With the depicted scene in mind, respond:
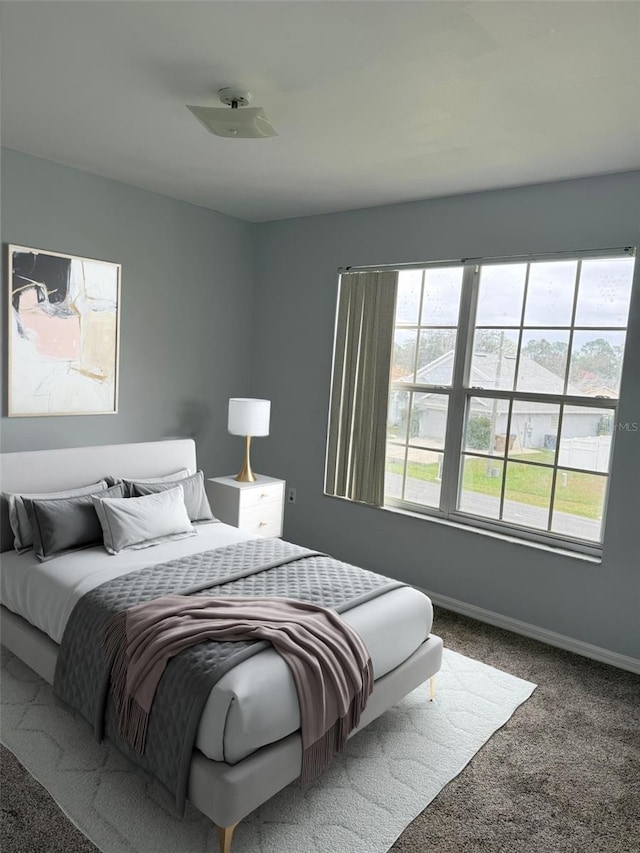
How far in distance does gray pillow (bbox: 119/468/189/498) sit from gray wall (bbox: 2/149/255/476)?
536 mm

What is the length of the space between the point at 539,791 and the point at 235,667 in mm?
1342

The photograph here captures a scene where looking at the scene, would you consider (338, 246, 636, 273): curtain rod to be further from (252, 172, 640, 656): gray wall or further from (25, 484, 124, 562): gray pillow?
(25, 484, 124, 562): gray pillow

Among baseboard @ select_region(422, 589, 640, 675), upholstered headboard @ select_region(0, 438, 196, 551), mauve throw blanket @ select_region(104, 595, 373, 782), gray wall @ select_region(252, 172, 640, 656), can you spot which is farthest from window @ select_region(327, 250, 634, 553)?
mauve throw blanket @ select_region(104, 595, 373, 782)

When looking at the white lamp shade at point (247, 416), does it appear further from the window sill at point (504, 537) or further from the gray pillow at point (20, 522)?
the gray pillow at point (20, 522)

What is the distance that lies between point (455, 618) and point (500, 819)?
1.75 meters

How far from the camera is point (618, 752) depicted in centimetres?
264

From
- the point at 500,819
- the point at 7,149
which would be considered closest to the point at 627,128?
the point at 500,819

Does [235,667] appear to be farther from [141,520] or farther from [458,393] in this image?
[458,393]

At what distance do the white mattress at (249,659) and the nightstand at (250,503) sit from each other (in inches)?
20.6

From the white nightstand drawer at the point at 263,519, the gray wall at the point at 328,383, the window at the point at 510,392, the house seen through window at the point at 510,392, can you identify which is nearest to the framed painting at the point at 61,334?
the white nightstand drawer at the point at 263,519

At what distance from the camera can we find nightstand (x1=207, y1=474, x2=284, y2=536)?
167 inches

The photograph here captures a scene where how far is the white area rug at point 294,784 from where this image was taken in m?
2.05

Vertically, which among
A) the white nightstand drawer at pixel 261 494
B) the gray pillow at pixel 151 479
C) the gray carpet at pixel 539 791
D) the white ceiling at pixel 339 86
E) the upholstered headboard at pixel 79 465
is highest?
the white ceiling at pixel 339 86

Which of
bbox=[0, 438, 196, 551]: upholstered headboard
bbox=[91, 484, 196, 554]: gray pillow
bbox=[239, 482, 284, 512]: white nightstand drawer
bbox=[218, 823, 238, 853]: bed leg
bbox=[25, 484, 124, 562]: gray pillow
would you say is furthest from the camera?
bbox=[239, 482, 284, 512]: white nightstand drawer
